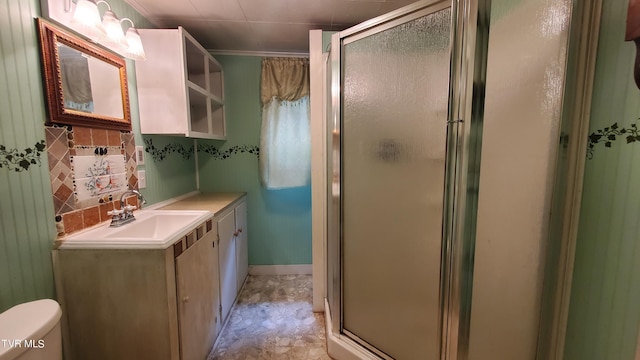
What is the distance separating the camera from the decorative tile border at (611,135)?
0.78 meters

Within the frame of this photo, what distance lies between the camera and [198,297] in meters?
1.41

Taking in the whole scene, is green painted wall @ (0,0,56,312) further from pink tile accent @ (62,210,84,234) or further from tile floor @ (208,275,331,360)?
tile floor @ (208,275,331,360)

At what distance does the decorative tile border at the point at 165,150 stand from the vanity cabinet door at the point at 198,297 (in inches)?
30.2

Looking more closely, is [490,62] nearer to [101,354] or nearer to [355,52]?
[355,52]

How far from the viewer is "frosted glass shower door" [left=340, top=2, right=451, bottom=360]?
3.64 ft

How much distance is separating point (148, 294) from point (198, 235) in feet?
1.20

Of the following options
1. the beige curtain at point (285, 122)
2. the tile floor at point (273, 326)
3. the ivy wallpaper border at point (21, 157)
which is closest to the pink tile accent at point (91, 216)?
the ivy wallpaper border at point (21, 157)

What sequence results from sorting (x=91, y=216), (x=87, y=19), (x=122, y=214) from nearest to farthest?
(x=87, y=19) → (x=91, y=216) → (x=122, y=214)

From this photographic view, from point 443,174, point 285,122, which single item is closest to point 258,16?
point 285,122

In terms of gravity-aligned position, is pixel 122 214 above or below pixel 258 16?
below

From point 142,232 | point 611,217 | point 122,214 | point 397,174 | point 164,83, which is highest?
point 164,83

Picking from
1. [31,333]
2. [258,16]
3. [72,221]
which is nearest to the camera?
[31,333]

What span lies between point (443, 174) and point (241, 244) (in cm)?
187

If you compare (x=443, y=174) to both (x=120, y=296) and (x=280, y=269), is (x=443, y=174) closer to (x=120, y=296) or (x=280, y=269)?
(x=120, y=296)
